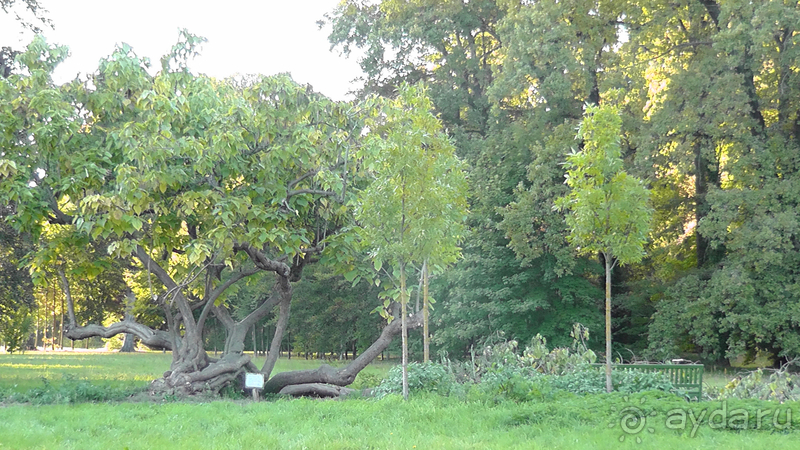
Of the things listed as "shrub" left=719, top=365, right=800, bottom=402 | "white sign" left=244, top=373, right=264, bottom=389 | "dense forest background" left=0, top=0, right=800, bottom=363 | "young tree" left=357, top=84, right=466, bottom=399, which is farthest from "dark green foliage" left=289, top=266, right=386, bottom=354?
"shrub" left=719, top=365, right=800, bottom=402

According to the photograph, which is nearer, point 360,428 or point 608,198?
point 360,428

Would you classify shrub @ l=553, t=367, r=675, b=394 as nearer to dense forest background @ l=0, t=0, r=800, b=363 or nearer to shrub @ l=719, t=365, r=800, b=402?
shrub @ l=719, t=365, r=800, b=402

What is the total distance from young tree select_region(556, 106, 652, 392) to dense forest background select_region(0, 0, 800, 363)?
9.35m

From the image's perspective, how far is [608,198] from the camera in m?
11.3

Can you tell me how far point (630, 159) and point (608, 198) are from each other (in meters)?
11.6

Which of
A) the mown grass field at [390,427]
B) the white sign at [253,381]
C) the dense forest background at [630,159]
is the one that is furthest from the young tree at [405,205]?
the dense forest background at [630,159]

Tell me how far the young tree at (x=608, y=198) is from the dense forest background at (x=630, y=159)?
9.35 m

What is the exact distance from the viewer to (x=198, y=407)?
10.9 meters

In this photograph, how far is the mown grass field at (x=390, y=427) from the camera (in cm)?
747

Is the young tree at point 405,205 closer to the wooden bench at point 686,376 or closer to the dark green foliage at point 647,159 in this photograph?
the wooden bench at point 686,376

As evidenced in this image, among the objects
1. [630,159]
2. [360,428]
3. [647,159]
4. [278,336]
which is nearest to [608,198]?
[360,428]

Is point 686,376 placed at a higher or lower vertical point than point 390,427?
higher

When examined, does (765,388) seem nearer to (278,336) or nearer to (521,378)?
(521,378)

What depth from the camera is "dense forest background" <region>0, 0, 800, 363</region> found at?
19.6 metres
